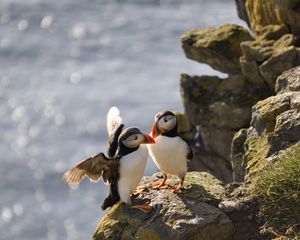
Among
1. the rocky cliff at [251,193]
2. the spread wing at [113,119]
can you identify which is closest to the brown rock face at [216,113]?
the rocky cliff at [251,193]

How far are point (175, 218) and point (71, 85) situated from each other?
33.2m

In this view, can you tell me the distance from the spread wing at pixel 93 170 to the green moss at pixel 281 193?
1.97 m

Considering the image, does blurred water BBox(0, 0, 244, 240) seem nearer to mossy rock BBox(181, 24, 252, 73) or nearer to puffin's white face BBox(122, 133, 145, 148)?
mossy rock BBox(181, 24, 252, 73)

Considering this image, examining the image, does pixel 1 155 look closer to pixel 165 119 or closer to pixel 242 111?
pixel 242 111

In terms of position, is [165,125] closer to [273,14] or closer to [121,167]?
[121,167]

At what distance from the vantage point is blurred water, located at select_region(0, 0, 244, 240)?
36.9 m

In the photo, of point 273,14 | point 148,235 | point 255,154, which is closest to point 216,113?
point 273,14

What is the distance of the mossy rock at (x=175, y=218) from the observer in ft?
37.9

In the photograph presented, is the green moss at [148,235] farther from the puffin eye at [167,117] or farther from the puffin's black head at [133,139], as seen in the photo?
the puffin eye at [167,117]

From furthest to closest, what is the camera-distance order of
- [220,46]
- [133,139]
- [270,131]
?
[220,46], [270,131], [133,139]

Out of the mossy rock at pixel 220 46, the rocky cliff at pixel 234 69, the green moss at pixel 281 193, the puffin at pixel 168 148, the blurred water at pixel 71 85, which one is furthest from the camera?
the blurred water at pixel 71 85

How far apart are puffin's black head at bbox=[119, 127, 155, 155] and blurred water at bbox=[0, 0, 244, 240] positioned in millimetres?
22464

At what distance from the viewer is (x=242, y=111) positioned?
19.8 m

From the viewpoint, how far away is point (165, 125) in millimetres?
12992
